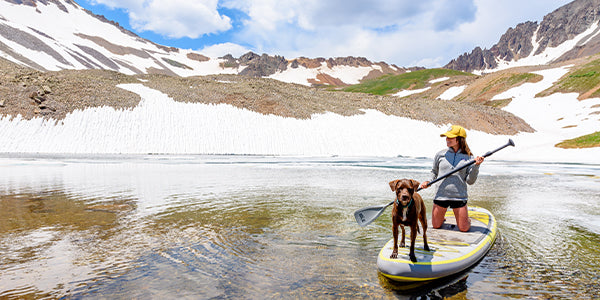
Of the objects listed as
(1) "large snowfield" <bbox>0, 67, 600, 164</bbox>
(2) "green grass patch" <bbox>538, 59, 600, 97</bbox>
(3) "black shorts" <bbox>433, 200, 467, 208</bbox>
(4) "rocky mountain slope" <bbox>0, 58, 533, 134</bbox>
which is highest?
(2) "green grass patch" <bbox>538, 59, 600, 97</bbox>

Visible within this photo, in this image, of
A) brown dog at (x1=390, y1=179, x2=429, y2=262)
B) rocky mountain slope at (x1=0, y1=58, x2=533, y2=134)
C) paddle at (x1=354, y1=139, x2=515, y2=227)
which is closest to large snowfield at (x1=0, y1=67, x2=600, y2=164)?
rocky mountain slope at (x1=0, y1=58, x2=533, y2=134)

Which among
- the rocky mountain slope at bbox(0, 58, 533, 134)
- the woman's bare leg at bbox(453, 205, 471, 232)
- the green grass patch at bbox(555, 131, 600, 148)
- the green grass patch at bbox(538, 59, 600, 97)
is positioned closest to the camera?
the woman's bare leg at bbox(453, 205, 471, 232)

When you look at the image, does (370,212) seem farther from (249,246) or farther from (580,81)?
(580,81)

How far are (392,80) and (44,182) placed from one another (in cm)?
17123

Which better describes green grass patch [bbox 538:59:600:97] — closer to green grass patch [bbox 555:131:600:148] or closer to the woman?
green grass patch [bbox 555:131:600:148]

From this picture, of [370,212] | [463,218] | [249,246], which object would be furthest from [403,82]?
[249,246]

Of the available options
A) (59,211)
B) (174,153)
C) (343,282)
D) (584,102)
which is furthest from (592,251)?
(584,102)

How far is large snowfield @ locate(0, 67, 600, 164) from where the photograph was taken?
34.0 metres

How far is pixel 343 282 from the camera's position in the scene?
5.16 m

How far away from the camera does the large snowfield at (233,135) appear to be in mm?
34000

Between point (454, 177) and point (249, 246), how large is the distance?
448 cm

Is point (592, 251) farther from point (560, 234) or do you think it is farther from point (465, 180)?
point (465, 180)

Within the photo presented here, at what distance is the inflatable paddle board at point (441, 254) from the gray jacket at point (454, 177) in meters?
0.78

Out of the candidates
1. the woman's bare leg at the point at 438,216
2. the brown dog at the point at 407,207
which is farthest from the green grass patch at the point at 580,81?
the brown dog at the point at 407,207
